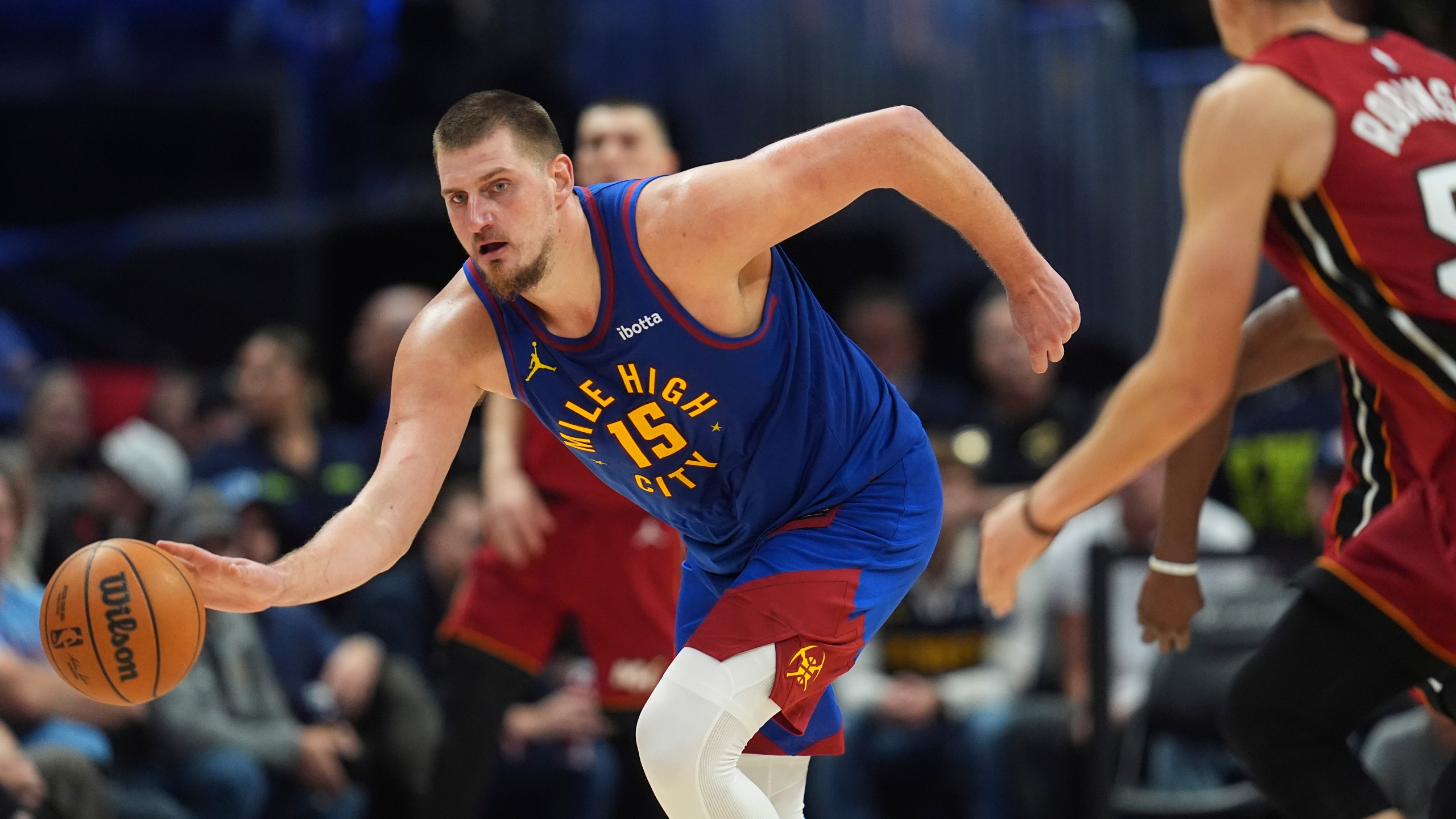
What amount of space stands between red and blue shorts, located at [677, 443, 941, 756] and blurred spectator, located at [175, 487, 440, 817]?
3292 mm

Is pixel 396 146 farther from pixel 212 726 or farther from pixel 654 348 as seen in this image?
pixel 654 348

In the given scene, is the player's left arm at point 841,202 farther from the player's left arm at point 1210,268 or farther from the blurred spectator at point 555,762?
the blurred spectator at point 555,762

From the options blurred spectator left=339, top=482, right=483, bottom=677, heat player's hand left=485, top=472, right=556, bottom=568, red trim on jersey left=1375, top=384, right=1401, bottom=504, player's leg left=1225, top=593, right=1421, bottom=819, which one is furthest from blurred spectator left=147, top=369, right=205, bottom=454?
red trim on jersey left=1375, top=384, right=1401, bottom=504

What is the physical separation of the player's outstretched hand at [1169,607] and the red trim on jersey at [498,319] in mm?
1557

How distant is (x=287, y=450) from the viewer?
7.89 meters

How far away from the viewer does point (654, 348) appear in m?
3.53

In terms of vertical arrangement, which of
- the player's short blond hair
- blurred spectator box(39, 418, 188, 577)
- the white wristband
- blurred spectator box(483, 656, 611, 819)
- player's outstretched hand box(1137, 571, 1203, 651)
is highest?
the player's short blond hair

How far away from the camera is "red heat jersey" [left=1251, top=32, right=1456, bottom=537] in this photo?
2.97 m

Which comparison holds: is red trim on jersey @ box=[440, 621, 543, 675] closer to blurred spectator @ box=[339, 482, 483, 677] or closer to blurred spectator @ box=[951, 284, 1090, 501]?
blurred spectator @ box=[339, 482, 483, 677]

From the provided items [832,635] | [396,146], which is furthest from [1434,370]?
[396,146]

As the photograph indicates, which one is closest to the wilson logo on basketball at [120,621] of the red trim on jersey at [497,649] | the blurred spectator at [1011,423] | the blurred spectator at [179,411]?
the red trim on jersey at [497,649]

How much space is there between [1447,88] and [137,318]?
9.26 meters

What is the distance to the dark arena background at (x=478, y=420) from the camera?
6.39m

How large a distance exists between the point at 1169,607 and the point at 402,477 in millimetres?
1802
